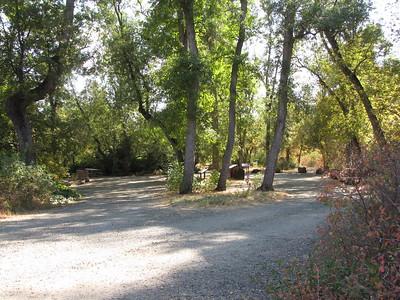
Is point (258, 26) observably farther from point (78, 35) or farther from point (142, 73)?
point (142, 73)

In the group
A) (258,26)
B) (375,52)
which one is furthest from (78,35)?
(375,52)

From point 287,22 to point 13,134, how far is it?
Answer: 17.2m

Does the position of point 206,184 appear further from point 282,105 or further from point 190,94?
point 282,105

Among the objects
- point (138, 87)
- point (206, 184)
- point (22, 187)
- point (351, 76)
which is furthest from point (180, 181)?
point (351, 76)

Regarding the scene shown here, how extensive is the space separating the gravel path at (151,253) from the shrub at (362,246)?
3.06 feet

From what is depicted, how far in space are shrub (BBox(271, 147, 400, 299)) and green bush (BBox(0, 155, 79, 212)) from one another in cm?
1110

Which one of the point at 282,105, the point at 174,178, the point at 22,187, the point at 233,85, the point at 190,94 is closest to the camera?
the point at 22,187

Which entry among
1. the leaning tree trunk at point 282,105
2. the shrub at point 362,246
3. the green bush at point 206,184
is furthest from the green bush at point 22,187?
the shrub at point 362,246

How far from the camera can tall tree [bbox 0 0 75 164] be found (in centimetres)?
1817

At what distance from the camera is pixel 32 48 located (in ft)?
61.0

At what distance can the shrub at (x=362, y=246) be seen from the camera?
337cm

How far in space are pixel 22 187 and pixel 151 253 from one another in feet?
30.2

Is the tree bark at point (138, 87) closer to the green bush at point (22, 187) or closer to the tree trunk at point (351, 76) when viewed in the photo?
the green bush at point (22, 187)

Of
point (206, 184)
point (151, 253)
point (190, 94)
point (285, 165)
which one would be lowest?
point (151, 253)
